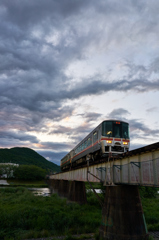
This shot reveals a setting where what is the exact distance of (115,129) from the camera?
17.3 metres

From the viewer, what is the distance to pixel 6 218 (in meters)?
18.8

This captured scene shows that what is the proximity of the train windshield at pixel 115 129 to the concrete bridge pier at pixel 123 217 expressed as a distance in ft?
17.7

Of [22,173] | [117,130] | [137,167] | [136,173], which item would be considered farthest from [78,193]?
[22,173]

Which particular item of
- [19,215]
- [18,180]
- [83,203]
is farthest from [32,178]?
[19,215]

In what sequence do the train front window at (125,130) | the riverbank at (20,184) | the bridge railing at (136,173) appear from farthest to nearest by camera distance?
1. the riverbank at (20,184)
2. the train front window at (125,130)
3. the bridge railing at (136,173)

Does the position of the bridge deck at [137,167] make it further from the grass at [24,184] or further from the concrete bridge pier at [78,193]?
the grass at [24,184]

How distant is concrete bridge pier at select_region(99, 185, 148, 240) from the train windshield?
5.39 m

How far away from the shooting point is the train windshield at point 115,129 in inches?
672

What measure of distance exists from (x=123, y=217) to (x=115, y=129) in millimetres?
7589

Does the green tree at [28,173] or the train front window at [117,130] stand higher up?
the train front window at [117,130]

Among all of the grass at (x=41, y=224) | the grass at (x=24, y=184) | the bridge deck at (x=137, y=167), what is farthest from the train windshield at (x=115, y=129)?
the grass at (x=24, y=184)

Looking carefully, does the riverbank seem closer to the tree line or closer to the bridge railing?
the tree line

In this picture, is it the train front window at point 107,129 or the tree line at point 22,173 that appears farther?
the tree line at point 22,173

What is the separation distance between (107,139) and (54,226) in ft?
33.4
